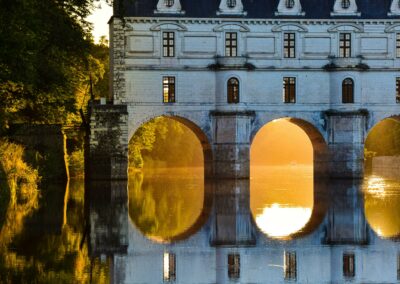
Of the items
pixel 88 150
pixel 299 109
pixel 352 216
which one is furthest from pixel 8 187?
pixel 299 109

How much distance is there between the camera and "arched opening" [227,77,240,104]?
48000 millimetres

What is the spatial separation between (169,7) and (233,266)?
33.8 meters

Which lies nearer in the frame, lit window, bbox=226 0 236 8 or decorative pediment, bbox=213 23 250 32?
decorative pediment, bbox=213 23 250 32

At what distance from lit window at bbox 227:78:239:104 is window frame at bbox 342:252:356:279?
3095cm

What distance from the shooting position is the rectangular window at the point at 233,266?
14641mm

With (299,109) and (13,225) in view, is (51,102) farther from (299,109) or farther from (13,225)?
(299,109)

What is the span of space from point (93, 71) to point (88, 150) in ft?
36.3

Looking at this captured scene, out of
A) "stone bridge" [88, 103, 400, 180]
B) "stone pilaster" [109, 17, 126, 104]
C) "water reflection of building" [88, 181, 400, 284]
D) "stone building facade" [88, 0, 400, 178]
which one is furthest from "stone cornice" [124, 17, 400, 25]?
"water reflection of building" [88, 181, 400, 284]

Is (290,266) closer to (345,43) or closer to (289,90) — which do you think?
(289,90)

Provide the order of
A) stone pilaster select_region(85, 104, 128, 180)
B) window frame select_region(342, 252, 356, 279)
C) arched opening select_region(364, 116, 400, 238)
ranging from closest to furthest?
window frame select_region(342, 252, 356, 279) → arched opening select_region(364, 116, 400, 238) → stone pilaster select_region(85, 104, 128, 180)

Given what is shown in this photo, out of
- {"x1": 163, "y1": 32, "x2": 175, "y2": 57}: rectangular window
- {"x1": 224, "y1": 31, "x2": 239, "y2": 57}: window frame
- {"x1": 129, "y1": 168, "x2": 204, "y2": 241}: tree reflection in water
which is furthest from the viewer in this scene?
{"x1": 224, "y1": 31, "x2": 239, "y2": 57}: window frame

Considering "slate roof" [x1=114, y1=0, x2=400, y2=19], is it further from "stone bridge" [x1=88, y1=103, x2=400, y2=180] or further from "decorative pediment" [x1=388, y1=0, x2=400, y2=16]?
"stone bridge" [x1=88, y1=103, x2=400, y2=180]

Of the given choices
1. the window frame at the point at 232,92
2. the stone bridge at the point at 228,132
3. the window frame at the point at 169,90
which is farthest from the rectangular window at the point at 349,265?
the window frame at the point at 169,90

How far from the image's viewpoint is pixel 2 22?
22750mm
